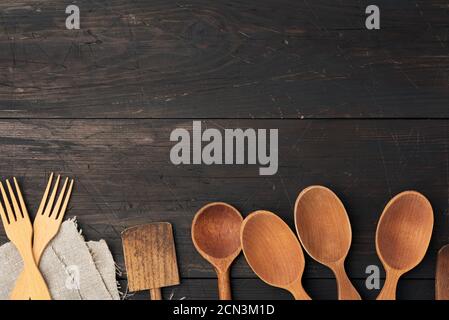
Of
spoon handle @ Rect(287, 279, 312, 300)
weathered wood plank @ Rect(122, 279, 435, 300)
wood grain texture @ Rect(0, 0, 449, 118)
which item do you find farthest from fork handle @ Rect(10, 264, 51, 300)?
spoon handle @ Rect(287, 279, 312, 300)

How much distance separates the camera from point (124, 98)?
0.98m

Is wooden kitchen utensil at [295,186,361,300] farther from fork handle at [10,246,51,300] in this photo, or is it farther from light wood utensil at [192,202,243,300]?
fork handle at [10,246,51,300]

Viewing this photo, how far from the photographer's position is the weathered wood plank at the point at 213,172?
0.97m

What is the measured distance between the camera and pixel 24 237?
960 mm

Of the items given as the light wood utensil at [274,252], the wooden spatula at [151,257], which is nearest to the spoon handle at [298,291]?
the light wood utensil at [274,252]

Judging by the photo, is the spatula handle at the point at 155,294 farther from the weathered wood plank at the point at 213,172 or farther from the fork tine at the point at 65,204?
the fork tine at the point at 65,204

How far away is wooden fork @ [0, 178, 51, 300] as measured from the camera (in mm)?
950

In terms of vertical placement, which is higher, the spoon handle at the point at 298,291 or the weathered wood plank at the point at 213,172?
the weathered wood plank at the point at 213,172

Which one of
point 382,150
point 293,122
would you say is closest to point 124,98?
point 293,122

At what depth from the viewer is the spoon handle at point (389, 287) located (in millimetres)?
943

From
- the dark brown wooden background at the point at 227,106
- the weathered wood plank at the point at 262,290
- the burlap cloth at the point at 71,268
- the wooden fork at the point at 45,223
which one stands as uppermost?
the dark brown wooden background at the point at 227,106

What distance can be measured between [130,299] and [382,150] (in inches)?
14.9
